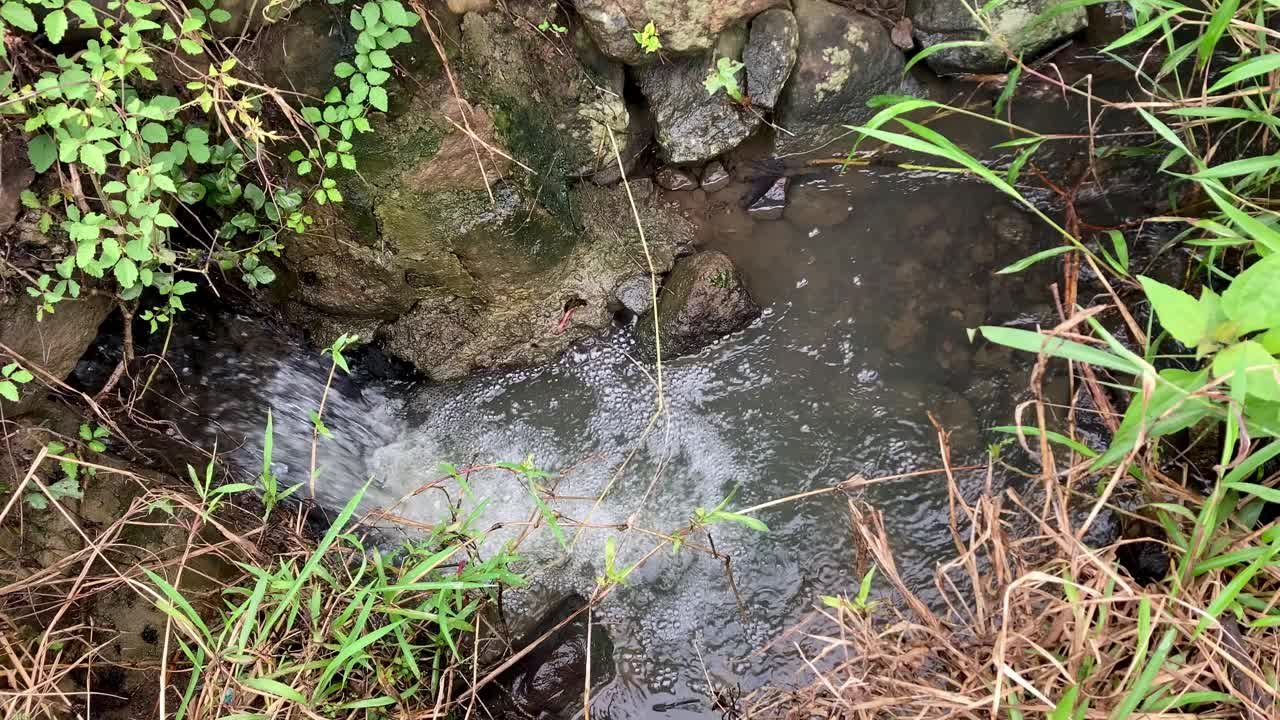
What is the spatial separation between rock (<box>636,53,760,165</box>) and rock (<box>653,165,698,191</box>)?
0.07 meters

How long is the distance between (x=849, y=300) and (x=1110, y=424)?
1287 millimetres

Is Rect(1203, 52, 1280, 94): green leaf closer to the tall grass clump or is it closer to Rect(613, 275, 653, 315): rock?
the tall grass clump

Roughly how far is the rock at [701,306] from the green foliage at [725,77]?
28.4 inches

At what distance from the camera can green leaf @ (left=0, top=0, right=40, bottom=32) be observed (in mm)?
1997

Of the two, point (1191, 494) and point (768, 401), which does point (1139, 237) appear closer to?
point (1191, 494)

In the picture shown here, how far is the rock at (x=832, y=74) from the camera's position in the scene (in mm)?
3268

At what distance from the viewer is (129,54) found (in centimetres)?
216

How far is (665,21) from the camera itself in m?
3.04

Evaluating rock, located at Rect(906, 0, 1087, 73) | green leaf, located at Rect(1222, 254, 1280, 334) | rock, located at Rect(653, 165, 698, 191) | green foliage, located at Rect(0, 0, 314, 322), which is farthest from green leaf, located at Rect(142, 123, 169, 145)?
rock, located at Rect(906, 0, 1087, 73)

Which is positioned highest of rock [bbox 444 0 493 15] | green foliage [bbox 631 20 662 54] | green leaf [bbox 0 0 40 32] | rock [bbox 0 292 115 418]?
green leaf [bbox 0 0 40 32]

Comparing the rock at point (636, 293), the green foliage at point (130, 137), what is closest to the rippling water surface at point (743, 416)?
the rock at point (636, 293)

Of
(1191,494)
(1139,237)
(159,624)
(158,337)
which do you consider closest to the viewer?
(1191,494)

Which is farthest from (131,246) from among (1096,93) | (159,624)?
(1096,93)

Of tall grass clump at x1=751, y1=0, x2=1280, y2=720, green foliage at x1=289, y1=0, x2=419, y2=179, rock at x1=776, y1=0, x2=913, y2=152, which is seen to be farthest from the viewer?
rock at x1=776, y1=0, x2=913, y2=152
